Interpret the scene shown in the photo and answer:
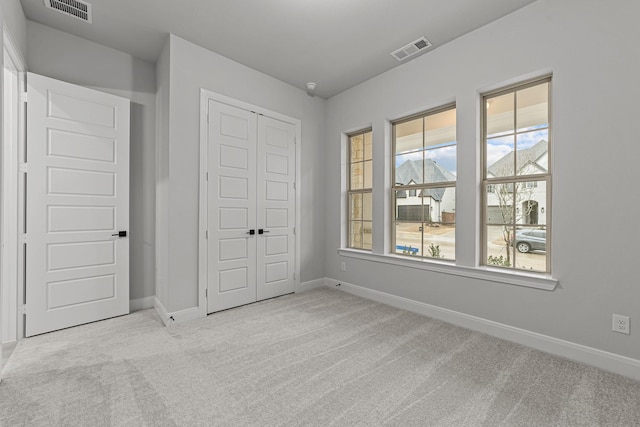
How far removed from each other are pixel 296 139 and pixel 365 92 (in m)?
1.16

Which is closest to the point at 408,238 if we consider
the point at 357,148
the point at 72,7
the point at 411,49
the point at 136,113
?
the point at 357,148

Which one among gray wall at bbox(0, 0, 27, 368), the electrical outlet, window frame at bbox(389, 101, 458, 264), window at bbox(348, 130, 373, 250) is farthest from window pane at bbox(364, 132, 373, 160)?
gray wall at bbox(0, 0, 27, 368)

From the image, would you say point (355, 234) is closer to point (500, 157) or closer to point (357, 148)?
A: point (357, 148)

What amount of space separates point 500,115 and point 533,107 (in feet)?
0.88

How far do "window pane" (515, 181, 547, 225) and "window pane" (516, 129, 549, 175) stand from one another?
0.12m

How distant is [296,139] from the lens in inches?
164

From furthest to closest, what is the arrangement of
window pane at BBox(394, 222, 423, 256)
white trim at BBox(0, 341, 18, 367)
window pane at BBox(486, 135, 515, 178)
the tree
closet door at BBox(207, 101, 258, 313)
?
window pane at BBox(394, 222, 423, 256)
closet door at BBox(207, 101, 258, 313)
window pane at BBox(486, 135, 515, 178)
the tree
white trim at BBox(0, 341, 18, 367)

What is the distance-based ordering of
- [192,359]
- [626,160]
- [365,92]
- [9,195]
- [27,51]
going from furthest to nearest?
1. [365,92]
2. [27,51]
3. [9,195]
4. [192,359]
5. [626,160]

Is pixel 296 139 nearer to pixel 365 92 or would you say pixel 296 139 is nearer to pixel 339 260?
pixel 365 92

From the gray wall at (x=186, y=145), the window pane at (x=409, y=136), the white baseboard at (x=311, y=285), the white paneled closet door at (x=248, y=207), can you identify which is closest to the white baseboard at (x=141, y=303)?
the gray wall at (x=186, y=145)

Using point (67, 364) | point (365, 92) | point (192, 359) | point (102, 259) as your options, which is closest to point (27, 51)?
point (102, 259)

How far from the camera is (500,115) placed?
2.85 m

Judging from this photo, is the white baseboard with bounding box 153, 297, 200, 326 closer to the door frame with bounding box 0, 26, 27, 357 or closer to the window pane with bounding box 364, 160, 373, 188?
the door frame with bounding box 0, 26, 27, 357

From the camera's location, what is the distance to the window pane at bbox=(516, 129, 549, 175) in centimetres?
257
